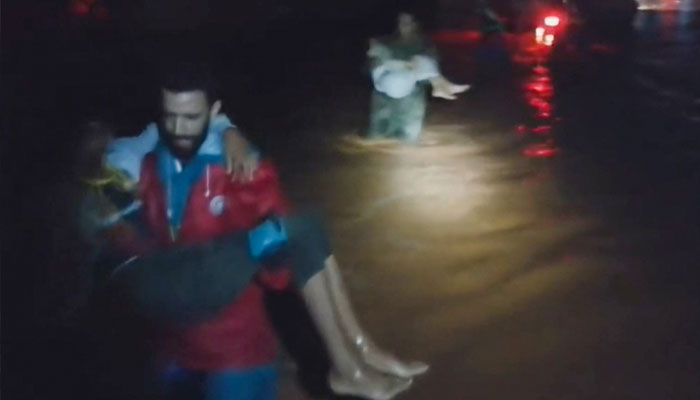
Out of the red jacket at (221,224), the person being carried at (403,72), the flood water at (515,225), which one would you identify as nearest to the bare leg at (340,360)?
the red jacket at (221,224)

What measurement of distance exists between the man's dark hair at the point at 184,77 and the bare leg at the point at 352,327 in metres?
0.64

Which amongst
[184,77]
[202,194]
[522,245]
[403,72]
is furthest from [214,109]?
[403,72]

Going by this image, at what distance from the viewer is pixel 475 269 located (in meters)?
7.18

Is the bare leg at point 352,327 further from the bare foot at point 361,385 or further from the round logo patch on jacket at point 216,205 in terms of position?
the round logo patch on jacket at point 216,205

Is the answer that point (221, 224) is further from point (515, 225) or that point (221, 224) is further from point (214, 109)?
point (515, 225)

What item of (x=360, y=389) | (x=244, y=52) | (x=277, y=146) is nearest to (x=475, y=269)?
(x=360, y=389)

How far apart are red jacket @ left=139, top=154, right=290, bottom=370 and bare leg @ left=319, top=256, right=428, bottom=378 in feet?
0.57

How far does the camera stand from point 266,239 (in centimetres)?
357

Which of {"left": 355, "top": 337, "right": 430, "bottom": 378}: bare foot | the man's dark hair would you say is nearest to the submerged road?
{"left": 355, "top": 337, "right": 430, "bottom": 378}: bare foot

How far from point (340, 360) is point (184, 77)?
3.22ft

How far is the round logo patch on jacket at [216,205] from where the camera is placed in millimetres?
3691

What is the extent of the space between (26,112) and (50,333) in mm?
7154

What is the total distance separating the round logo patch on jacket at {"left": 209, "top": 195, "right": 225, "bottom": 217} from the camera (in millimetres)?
3691

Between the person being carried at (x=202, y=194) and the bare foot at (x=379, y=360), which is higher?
the person being carried at (x=202, y=194)
